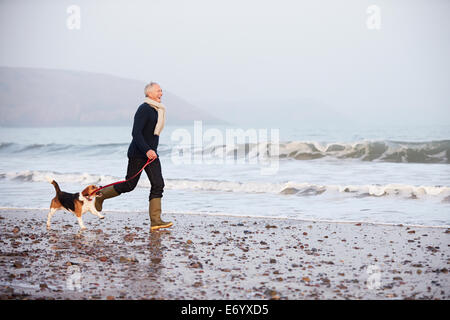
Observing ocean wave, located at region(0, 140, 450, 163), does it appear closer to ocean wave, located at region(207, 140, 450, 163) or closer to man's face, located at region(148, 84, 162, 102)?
ocean wave, located at region(207, 140, 450, 163)

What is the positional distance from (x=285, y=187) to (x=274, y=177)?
2651 mm

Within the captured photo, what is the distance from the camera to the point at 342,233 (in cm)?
634

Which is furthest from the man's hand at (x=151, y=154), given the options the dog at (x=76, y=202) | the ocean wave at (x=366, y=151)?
the ocean wave at (x=366, y=151)

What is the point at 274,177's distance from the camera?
42.5ft

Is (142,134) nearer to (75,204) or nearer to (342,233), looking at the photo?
(75,204)

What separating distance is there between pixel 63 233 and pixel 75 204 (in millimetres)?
370

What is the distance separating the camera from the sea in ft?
27.4

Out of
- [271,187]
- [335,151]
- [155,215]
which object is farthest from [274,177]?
[155,215]

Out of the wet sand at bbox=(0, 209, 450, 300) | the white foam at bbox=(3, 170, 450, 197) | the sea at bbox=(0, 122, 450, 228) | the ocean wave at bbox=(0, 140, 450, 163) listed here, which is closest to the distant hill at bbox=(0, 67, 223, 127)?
the sea at bbox=(0, 122, 450, 228)

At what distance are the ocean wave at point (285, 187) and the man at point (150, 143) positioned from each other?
2.66 m

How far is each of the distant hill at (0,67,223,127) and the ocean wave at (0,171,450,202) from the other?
830 inches

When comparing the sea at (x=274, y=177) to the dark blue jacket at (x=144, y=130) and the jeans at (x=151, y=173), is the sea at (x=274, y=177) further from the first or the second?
the dark blue jacket at (x=144, y=130)

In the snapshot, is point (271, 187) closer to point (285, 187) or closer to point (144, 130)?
point (285, 187)
